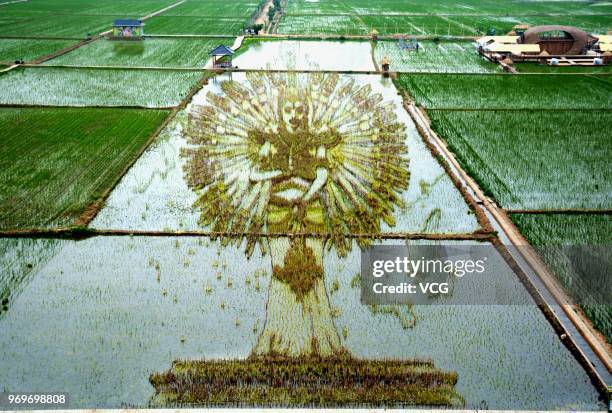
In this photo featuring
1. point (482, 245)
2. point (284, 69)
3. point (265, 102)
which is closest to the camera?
point (482, 245)

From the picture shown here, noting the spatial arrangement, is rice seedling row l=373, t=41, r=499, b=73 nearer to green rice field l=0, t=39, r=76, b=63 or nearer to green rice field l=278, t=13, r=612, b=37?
green rice field l=278, t=13, r=612, b=37

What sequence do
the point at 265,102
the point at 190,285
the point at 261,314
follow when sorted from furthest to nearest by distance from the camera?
the point at 265,102 → the point at 190,285 → the point at 261,314

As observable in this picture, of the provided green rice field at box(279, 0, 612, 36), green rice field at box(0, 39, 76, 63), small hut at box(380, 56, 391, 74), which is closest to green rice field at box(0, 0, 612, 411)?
small hut at box(380, 56, 391, 74)

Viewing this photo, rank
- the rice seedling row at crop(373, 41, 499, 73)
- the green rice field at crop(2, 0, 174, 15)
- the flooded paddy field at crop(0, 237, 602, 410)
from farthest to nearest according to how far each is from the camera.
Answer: the green rice field at crop(2, 0, 174, 15)
the rice seedling row at crop(373, 41, 499, 73)
the flooded paddy field at crop(0, 237, 602, 410)

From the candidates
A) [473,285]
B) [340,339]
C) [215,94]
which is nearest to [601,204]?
[473,285]

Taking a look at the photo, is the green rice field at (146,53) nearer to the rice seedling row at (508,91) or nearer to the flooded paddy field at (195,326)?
the rice seedling row at (508,91)

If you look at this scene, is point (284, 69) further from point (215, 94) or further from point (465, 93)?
point (465, 93)

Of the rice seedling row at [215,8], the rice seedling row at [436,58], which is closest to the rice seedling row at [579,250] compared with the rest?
the rice seedling row at [436,58]
